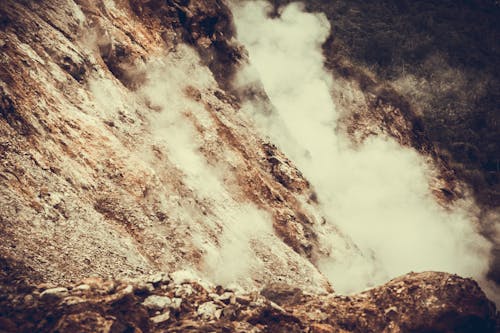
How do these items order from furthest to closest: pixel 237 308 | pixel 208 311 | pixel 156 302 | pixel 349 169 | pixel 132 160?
pixel 349 169 < pixel 132 160 < pixel 237 308 < pixel 208 311 < pixel 156 302

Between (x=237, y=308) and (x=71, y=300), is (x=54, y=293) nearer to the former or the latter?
(x=71, y=300)

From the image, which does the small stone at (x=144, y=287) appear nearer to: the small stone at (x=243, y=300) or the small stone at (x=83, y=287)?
the small stone at (x=83, y=287)

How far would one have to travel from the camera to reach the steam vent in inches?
483

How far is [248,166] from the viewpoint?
73.9ft

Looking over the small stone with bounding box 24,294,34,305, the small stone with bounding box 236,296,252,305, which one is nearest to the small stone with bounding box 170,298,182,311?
the small stone with bounding box 236,296,252,305

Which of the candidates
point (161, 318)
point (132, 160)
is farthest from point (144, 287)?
point (132, 160)

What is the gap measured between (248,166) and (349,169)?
1400cm

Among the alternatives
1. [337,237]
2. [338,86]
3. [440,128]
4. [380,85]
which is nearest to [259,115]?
[337,237]

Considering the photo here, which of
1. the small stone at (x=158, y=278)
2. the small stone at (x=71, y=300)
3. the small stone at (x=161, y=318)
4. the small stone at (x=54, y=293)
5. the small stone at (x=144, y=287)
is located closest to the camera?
the small stone at (x=71, y=300)

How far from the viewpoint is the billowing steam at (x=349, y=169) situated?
29.0 metres

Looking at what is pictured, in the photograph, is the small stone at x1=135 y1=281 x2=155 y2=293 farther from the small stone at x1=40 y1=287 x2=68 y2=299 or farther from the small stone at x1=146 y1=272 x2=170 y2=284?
the small stone at x1=40 y1=287 x2=68 y2=299

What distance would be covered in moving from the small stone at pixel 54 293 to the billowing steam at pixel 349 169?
574 inches

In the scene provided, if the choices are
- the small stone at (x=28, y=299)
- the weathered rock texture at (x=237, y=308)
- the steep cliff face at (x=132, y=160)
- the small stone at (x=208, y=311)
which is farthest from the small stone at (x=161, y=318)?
the small stone at (x=28, y=299)

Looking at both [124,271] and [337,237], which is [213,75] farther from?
[124,271]
